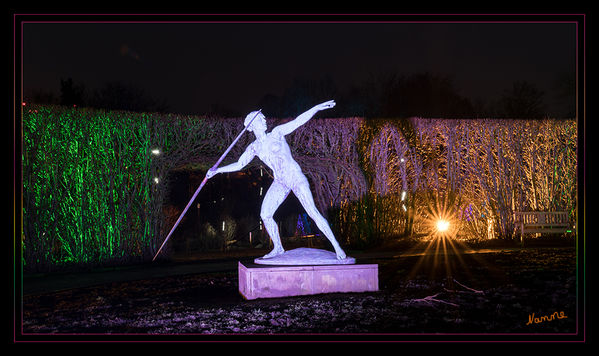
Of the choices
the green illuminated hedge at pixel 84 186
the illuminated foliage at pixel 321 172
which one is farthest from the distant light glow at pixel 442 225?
the green illuminated hedge at pixel 84 186

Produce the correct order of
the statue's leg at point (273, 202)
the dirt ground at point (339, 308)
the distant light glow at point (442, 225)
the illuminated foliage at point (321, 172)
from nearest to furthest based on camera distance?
the dirt ground at point (339, 308) → the statue's leg at point (273, 202) → the illuminated foliage at point (321, 172) → the distant light glow at point (442, 225)

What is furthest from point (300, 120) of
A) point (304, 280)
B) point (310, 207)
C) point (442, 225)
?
point (442, 225)

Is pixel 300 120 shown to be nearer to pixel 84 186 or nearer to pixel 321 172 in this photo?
pixel 84 186

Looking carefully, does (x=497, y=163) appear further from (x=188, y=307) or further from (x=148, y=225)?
(x=188, y=307)

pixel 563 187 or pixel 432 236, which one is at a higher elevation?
pixel 563 187

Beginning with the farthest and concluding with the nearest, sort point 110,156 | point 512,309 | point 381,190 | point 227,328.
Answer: point 381,190, point 110,156, point 512,309, point 227,328

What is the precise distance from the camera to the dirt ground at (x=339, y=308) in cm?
526

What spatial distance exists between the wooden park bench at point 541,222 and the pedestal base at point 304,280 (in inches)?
295

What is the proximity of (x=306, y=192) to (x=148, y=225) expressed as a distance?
5465 mm

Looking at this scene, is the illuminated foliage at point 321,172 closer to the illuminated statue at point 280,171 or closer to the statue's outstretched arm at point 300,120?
the illuminated statue at point 280,171

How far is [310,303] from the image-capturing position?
6.54 m

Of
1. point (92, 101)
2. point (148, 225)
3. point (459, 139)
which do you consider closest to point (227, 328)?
point (148, 225)

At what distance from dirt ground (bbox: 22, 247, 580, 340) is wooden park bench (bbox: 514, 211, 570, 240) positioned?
4.36 m

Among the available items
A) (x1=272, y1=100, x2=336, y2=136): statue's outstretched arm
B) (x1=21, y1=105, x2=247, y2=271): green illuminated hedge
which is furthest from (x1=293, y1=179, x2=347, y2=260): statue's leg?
(x1=21, y1=105, x2=247, y2=271): green illuminated hedge
